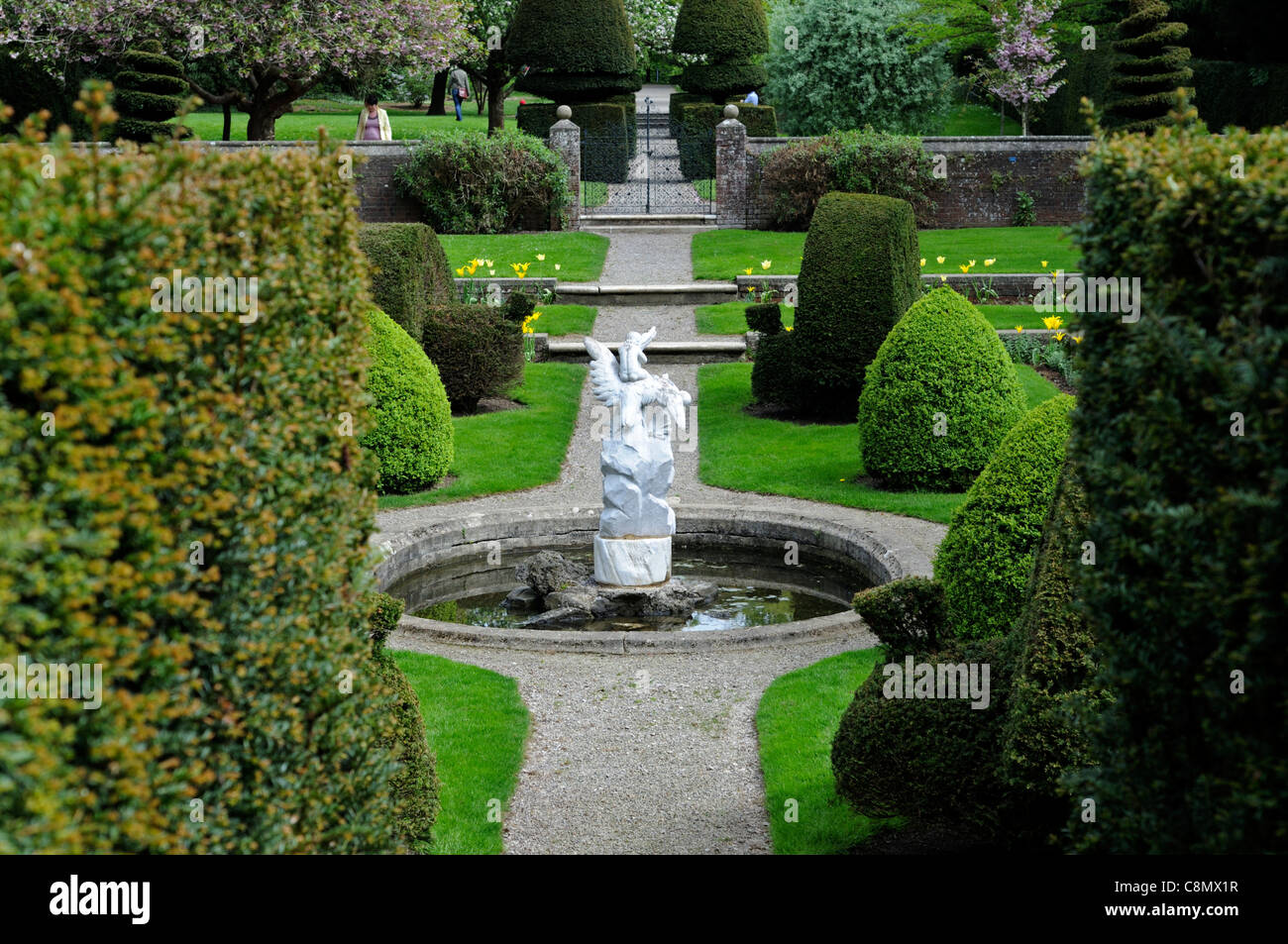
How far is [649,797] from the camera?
24.5 ft

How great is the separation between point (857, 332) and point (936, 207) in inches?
553

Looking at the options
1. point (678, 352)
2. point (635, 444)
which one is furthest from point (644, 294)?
point (635, 444)

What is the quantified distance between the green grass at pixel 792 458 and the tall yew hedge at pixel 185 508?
27.4 feet

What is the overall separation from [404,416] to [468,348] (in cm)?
332

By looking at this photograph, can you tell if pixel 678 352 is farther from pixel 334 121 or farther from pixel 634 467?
pixel 334 121

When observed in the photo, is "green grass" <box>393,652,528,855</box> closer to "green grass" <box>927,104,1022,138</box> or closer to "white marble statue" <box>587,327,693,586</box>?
"white marble statue" <box>587,327,693,586</box>

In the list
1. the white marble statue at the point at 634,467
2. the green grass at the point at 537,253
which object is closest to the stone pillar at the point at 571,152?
the green grass at the point at 537,253

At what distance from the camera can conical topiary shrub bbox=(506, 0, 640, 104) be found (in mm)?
33062

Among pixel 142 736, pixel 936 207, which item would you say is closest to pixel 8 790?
pixel 142 736

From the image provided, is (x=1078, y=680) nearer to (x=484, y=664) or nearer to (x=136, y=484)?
(x=136, y=484)

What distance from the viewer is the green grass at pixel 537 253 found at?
23750 millimetres

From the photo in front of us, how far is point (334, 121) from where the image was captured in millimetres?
43406

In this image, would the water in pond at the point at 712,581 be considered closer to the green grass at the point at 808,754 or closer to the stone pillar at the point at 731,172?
the green grass at the point at 808,754

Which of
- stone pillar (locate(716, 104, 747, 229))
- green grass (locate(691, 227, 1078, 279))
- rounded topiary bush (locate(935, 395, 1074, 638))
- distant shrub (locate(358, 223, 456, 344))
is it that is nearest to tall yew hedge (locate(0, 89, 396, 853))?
rounded topiary bush (locate(935, 395, 1074, 638))
